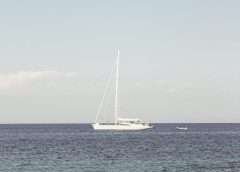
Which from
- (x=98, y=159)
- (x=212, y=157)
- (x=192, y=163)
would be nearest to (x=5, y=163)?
(x=98, y=159)

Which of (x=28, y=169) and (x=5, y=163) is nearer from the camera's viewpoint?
(x=28, y=169)

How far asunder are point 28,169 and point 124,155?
23642mm

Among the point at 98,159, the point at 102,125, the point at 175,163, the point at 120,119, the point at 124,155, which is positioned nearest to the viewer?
the point at 175,163

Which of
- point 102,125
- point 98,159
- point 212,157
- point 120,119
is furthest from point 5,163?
point 102,125

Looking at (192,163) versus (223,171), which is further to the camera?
(192,163)

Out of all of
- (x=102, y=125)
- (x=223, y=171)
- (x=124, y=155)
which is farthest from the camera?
(x=102, y=125)

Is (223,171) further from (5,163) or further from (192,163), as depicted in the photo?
(5,163)

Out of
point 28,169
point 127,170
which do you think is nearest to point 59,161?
point 28,169

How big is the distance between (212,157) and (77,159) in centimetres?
2084

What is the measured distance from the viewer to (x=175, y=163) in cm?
7800

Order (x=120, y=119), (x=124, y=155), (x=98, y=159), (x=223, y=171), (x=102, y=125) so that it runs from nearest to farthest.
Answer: (x=223, y=171) → (x=98, y=159) → (x=124, y=155) → (x=120, y=119) → (x=102, y=125)

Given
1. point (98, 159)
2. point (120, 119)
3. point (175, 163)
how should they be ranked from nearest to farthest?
point (175, 163), point (98, 159), point (120, 119)

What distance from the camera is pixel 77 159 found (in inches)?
3349

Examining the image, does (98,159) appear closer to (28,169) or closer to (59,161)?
(59,161)
